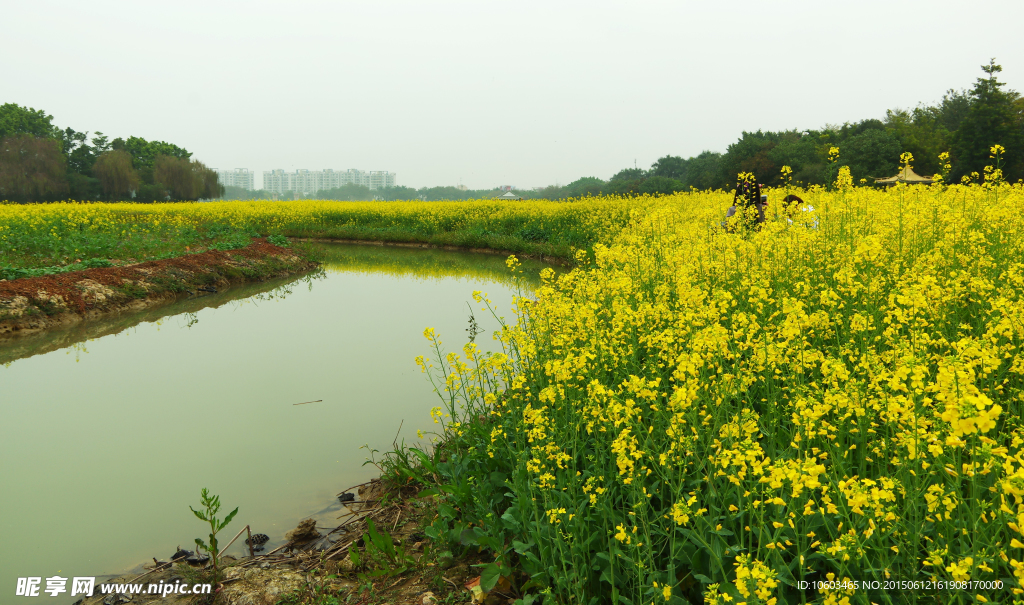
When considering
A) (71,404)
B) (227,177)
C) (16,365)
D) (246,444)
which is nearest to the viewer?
(246,444)

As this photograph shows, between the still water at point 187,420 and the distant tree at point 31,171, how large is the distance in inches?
1959

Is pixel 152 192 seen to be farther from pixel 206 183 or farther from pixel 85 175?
pixel 85 175

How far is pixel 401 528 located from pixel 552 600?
1.44 meters

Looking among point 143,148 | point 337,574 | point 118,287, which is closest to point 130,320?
point 118,287

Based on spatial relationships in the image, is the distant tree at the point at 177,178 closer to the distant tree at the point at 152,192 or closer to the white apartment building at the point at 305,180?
the distant tree at the point at 152,192

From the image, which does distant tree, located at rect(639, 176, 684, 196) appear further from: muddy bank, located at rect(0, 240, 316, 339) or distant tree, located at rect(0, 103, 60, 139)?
distant tree, located at rect(0, 103, 60, 139)

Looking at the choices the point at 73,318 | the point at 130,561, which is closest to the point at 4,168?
the point at 73,318

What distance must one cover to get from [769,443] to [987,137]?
33.6m

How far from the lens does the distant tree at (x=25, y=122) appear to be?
55125mm

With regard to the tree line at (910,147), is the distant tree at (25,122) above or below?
above

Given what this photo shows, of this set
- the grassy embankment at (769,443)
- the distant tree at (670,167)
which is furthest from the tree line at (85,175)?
the distant tree at (670,167)

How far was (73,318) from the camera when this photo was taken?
27.2 feet

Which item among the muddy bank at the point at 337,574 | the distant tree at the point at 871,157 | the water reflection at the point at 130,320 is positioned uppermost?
the distant tree at the point at 871,157

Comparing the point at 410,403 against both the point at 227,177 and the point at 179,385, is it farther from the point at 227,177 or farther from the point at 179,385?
the point at 227,177
